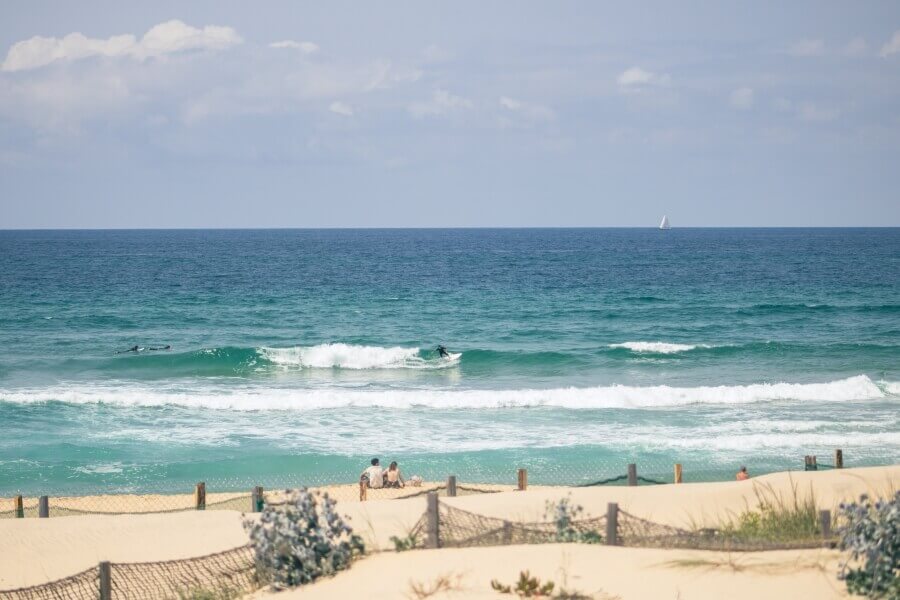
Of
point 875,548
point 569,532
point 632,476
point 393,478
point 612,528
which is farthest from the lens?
point 393,478

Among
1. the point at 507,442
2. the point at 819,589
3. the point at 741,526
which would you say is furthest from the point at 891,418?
the point at 819,589

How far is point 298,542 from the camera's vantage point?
1262cm

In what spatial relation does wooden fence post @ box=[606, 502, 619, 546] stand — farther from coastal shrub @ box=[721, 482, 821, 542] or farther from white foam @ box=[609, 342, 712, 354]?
white foam @ box=[609, 342, 712, 354]

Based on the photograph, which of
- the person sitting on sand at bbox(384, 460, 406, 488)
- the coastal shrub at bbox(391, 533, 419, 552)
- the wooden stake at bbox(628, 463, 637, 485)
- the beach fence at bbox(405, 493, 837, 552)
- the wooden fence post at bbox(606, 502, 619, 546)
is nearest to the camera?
the beach fence at bbox(405, 493, 837, 552)

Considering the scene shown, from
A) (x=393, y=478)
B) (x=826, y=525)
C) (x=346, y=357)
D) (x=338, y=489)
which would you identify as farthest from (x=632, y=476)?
(x=346, y=357)

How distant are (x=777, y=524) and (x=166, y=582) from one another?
9075mm

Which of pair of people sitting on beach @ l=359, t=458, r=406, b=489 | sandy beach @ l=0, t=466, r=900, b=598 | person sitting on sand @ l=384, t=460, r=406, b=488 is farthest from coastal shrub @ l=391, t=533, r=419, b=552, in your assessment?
person sitting on sand @ l=384, t=460, r=406, b=488

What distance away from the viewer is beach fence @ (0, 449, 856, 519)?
19995 millimetres

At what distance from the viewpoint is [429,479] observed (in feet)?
81.3

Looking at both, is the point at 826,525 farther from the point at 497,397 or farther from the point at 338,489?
the point at 497,397

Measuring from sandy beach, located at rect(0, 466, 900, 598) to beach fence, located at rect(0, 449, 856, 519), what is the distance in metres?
0.64

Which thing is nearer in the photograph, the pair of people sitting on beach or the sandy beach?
the sandy beach

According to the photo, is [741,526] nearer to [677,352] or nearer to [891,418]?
[891,418]

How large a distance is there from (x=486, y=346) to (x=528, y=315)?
419 inches
